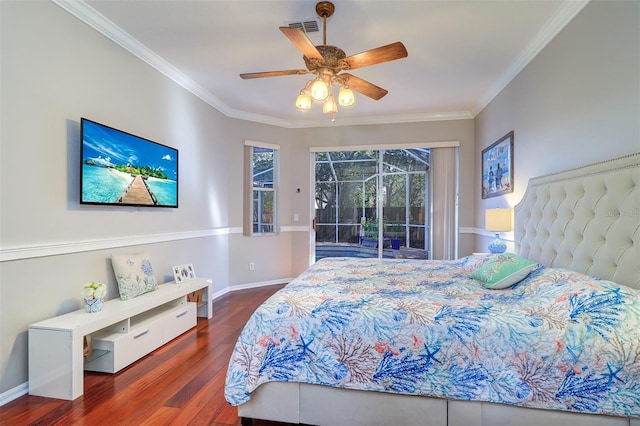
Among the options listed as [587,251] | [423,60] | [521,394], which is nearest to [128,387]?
[521,394]

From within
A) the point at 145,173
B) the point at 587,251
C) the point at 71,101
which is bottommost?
the point at 587,251

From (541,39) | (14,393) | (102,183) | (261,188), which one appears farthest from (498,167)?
(14,393)

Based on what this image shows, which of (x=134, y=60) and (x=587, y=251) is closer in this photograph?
(x=587, y=251)

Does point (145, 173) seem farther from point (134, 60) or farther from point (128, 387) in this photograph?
point (128, 387)

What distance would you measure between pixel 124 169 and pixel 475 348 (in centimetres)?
298

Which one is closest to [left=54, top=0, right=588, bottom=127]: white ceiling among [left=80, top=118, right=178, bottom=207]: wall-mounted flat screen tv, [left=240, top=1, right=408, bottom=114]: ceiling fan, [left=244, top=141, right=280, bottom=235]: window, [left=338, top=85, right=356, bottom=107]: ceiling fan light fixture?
[left=240, top=1, right=408, bottom=114]: ceiling fan

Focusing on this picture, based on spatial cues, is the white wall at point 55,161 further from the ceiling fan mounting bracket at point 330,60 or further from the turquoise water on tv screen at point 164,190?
the ceiling fan mounting bracket at point 330,60

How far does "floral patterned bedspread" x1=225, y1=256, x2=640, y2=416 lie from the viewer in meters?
1.37

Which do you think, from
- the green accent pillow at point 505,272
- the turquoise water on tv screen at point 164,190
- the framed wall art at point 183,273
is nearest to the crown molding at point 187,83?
the turquoise water on tv screen at point 164,190

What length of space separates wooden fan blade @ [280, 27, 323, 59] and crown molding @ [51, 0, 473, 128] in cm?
171

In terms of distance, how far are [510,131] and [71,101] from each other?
4.09 meters

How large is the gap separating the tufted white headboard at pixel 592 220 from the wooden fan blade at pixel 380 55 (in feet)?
4.70

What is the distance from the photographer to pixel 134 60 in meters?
2.89

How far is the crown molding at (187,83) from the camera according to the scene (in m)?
2.37
